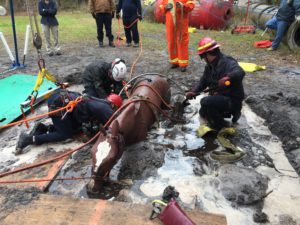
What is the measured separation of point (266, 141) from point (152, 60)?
173 inches

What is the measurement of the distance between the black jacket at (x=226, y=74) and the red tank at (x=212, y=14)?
9.58 meters

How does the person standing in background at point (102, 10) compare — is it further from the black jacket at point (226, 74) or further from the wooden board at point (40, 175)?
the wooden board at point (40, 175)

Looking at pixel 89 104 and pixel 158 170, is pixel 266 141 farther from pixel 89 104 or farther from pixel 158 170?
pixel 89 104

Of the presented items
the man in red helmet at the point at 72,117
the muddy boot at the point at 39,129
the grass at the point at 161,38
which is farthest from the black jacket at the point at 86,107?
the grass at the point at 161,38

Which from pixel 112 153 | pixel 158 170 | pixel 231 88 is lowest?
pixel 158 170

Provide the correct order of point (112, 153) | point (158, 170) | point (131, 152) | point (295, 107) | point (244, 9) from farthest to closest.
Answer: point (244, 9) → point (295, 107) → point (131, 152) → point (158, 170) → point (112, 153)

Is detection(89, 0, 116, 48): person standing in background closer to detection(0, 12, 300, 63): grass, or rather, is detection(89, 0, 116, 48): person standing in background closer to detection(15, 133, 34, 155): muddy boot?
detection(0, 12, 300, 63): grass

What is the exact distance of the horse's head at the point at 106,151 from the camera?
10.3 ft

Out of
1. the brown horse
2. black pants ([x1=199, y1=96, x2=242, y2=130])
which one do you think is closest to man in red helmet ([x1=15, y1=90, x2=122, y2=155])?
the brown horse

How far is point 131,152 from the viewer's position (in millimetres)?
3959

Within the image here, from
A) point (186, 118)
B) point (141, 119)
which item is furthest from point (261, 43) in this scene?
point (141, 119)

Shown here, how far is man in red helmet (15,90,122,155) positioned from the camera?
405 centimetres

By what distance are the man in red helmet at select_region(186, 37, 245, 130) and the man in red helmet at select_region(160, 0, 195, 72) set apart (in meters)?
2.39

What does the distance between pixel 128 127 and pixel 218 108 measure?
1518 millimetres
